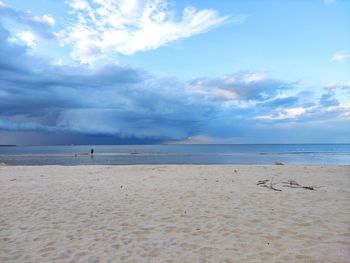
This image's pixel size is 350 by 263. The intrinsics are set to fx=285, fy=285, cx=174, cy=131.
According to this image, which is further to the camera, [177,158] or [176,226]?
[177,158]

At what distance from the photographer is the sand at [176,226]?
16.5ft

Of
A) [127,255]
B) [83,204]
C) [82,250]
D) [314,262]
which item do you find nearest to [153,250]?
[127,255]

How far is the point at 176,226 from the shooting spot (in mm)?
6621

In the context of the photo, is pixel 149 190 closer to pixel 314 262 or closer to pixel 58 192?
pixel 58 192

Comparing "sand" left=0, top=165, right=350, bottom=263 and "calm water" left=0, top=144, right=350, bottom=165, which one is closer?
"sand" left=0, top=165, right=350, bottom=263

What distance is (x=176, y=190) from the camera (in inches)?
448

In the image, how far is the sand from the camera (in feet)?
16.5

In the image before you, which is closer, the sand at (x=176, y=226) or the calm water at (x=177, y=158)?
the sand at (x=176, y=226)

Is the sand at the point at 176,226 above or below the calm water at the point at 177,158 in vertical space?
below

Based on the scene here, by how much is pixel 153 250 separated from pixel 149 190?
6281 millimetres

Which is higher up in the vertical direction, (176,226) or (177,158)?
(177,158)

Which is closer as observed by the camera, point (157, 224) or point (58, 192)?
point (157, 224)

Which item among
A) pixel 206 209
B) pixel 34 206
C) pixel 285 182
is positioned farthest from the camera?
pixel 285 182

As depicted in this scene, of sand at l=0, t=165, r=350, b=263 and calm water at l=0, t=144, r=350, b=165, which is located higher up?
calm water at l=0, t=144, r=350, b=165
